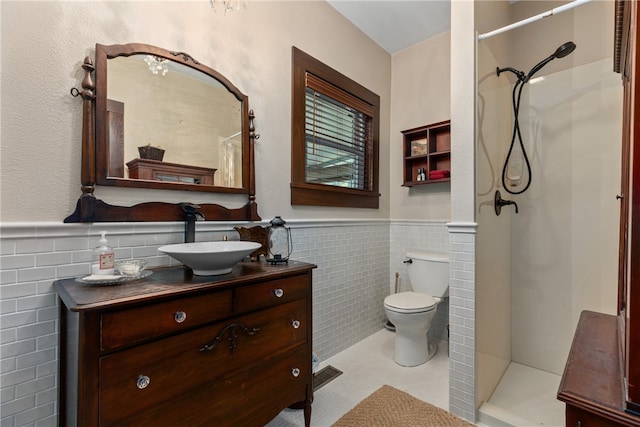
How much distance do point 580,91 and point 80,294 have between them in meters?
3.05

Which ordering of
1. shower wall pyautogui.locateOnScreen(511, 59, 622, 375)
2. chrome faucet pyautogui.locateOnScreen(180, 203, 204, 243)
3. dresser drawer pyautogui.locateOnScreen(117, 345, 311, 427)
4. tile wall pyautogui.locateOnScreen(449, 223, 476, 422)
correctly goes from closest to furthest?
1. dresser drawer pyautogui.locateOnScreen(117, 345, 311, 427)
2. chrome faucet pyautogui.locateOnScreen(180, 203, 204, 243)
3. tile wall pyautogui.locateOnScreen(449, 223, 476, 422)
4. shower wall pyautogui.locateOnScreen(511, 59, 622, 375)

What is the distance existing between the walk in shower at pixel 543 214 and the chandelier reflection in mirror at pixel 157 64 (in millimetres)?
1762

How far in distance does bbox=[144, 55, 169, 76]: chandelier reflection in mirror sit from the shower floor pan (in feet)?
8.40

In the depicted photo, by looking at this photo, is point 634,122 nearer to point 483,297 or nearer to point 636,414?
point 636,414

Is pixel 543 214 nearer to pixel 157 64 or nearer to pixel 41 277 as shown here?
pixel 157 64

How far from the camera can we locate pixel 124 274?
4.03ft

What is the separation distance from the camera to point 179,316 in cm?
109

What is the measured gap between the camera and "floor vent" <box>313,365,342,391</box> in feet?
6.68

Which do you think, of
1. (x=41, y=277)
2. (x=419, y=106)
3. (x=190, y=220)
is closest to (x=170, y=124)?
(x=190, y=220)

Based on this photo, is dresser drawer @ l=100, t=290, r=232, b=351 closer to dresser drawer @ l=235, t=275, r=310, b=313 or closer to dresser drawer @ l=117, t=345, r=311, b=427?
dresser drawer @ l=235, t=275, r=310, b=313

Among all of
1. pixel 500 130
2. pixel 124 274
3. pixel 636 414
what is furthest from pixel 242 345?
pixel 500 130

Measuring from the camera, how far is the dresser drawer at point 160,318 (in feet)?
3.11

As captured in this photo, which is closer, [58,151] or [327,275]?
[58,151]

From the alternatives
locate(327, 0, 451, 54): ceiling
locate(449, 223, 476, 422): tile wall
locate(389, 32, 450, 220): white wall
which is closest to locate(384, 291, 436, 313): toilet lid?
locate(449, 223, 476, 422): tile wall
